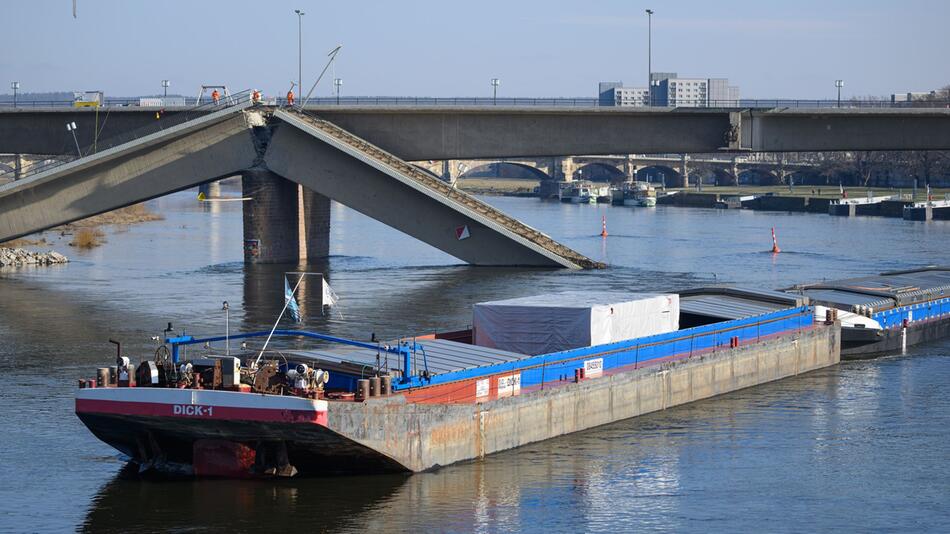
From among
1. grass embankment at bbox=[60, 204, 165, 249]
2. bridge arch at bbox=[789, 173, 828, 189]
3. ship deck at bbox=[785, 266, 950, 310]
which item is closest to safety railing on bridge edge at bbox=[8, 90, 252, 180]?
grass embankment at bbox=[60, 204, 165, 249]

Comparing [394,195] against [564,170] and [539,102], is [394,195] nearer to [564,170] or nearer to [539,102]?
[539,102]

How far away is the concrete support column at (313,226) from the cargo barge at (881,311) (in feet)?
109

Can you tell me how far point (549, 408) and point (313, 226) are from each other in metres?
47.8

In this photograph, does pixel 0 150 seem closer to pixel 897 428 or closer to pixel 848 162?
pixel 897 428

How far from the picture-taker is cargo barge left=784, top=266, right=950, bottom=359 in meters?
48.8

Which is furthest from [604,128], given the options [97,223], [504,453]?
A: [97,223]

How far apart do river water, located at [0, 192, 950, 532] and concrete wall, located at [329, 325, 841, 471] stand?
471mm

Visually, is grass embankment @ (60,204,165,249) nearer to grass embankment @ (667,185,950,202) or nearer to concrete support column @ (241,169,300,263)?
concrete support column @ (241,169,300,263)

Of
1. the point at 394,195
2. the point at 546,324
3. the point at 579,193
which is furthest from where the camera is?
the point at 579,193

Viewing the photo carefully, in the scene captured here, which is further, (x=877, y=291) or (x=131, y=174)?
(x=131, y=174)

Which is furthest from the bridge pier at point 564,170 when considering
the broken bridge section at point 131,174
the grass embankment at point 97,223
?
the broken bridge section at point 131,174

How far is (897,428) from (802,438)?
301 centimetres

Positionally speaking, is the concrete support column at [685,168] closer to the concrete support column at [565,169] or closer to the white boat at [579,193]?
the concrete support column at [565,169]

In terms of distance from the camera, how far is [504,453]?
31.4 meters
